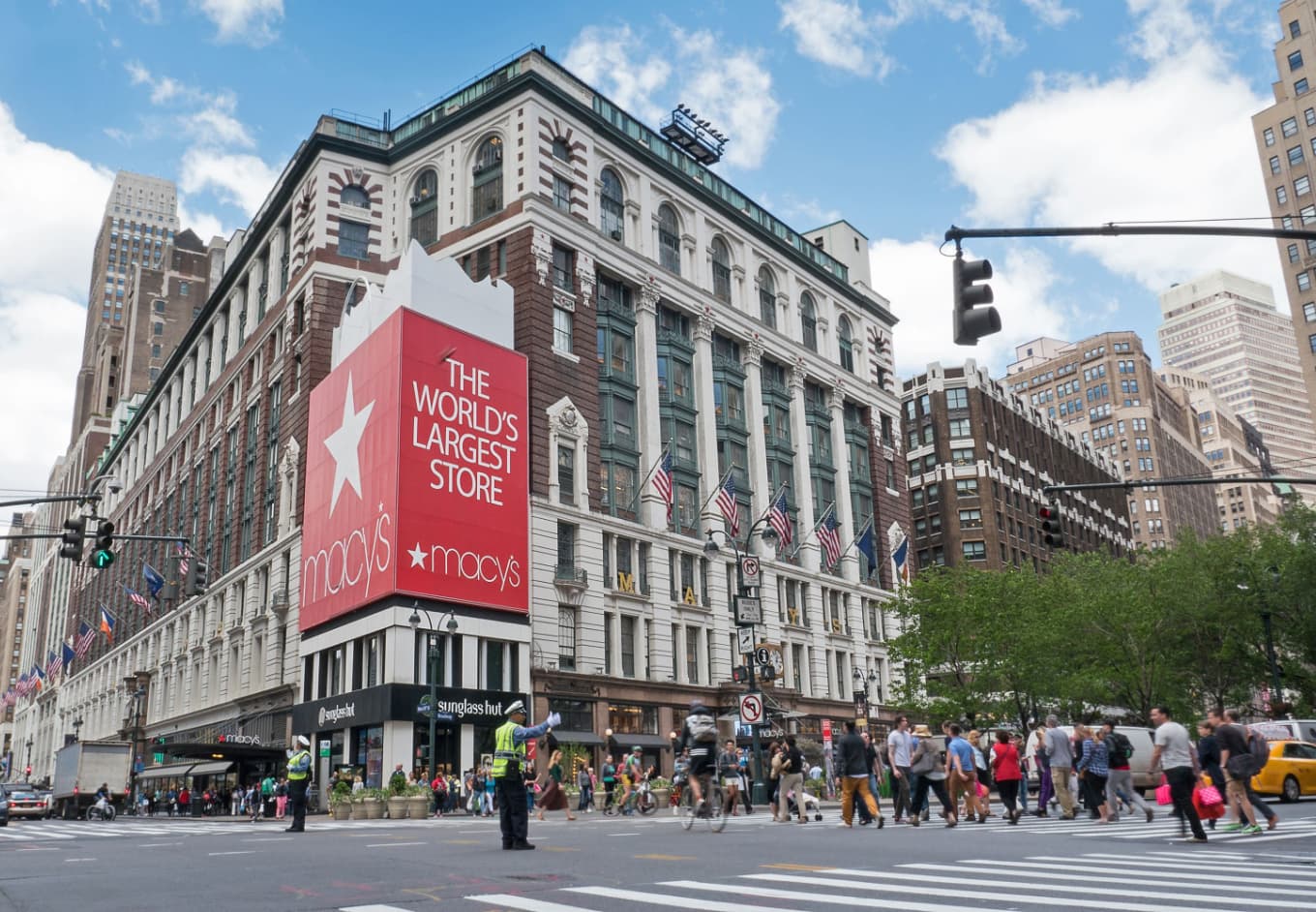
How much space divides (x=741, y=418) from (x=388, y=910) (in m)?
55.8

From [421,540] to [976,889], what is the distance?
3683cm

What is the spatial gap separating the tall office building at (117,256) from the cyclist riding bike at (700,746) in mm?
166797

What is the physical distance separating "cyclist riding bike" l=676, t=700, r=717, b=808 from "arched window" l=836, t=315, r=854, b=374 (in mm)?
57500

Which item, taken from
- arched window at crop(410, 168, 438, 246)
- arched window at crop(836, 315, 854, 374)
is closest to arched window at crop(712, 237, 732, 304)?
arched window at crop(836, 315, 854, 374)

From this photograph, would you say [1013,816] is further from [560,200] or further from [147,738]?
[147,738]

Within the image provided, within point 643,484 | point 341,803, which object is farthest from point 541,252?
point 341,803

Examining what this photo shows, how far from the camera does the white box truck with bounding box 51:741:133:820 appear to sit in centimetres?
5003

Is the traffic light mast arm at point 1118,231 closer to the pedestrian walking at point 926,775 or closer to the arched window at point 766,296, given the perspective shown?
the pedestrian walking at point 926,775

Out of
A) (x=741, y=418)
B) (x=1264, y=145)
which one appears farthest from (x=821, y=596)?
(x=1264, y=145)

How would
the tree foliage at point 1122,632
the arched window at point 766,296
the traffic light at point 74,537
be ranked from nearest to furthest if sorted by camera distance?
the traffic light at point 74,537 < the tree foliage at point 1122,632 < the arched window at point 766,296

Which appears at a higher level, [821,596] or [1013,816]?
[821,596]

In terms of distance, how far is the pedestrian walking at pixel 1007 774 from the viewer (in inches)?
833

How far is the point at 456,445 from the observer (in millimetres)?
46781

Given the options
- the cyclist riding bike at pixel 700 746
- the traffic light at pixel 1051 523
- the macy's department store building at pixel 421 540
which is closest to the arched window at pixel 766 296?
the macy's department store building at pixel 421 540
